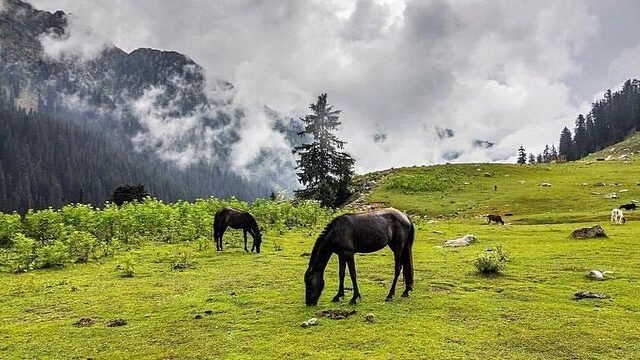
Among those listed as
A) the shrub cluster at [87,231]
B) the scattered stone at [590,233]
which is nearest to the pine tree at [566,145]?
the scattered stone at [590,233]

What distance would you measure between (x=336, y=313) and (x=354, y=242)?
2.24 meters

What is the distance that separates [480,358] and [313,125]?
5833 centimetres

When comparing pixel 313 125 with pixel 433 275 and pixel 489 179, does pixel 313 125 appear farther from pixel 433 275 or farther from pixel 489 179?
pixel 433 275

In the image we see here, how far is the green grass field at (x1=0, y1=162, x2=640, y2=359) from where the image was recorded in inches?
412

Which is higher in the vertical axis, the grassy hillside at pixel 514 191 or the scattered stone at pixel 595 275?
the grassy hillside at pixel 514 191

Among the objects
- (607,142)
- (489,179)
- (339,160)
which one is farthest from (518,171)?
(607,142)

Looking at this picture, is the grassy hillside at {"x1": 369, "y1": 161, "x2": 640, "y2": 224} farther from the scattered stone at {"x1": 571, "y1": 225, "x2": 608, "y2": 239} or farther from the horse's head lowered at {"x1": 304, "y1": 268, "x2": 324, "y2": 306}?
the horse's head lowered at {"x1": 304, "y1": 268, "x2": 324, "y2": 306}

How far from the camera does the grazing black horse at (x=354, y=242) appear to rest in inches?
549

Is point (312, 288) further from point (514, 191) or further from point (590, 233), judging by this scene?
point (514, 191)

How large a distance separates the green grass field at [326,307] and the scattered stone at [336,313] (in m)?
0.24

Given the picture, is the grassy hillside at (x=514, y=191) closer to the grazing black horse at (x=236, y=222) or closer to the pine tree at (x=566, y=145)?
the grazing black horse at (x=236, y=222)

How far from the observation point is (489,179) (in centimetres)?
6881

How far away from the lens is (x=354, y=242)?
14.2 meters

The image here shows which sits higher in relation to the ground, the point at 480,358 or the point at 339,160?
the point at 339,160
